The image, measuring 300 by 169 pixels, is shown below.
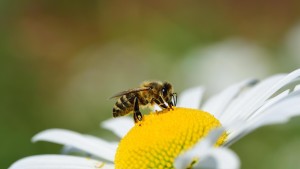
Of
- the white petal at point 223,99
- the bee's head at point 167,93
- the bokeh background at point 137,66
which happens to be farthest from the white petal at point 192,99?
the bokeh background at point 137,66

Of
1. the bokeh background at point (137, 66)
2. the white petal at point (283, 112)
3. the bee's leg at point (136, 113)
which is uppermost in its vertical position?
the bokeh background at point (137, 66)

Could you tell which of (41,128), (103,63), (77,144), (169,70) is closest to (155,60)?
(169,70)

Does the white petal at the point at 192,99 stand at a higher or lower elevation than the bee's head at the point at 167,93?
→ higher

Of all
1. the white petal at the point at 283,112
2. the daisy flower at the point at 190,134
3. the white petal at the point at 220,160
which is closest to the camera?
the white petal at the point at 220,160

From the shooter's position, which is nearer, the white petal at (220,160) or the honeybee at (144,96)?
the white petal at (220,160)

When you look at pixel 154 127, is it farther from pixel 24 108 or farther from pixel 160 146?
pixel 24 108

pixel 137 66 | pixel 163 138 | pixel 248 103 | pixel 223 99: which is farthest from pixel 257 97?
pixel 137 66

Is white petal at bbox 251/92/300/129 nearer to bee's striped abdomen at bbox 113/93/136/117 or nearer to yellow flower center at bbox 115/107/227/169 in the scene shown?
yellow flower center at bbox 115/107/227/169

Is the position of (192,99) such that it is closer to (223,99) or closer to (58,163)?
(223,99)

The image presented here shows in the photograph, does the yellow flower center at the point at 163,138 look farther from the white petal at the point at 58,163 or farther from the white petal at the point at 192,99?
the white petal at the point at 192,99
